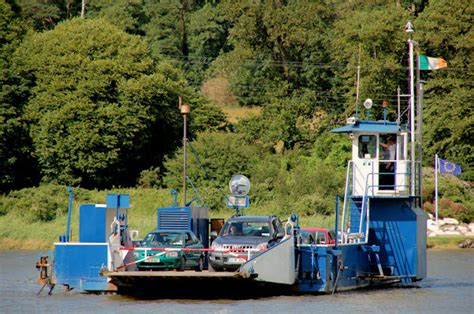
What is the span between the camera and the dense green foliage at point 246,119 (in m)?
68.0

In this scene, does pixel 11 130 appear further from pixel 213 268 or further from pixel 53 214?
pixel 213 268

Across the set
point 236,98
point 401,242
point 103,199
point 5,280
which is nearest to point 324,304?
point 401,242

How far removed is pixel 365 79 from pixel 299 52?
8714 millimetres

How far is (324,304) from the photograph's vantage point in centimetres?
3127

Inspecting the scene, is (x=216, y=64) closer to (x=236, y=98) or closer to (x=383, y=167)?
(x=236, y=98)

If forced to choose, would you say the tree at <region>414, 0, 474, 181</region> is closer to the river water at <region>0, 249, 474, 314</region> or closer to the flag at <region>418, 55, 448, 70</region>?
the flag at <region>418, 55, 448, 70</region>

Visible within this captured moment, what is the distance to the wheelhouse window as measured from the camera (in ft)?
122

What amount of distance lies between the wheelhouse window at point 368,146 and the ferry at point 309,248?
0.03 meters

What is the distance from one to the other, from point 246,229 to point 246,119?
45964 mm

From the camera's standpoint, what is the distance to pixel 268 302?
1235 inches

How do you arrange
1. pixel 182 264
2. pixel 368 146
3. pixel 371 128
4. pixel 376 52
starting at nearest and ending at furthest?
pixel 182 264, pixel 371 128, pixel 368 146, pixel 376 52

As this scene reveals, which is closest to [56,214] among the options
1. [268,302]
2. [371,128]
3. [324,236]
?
[324,236]

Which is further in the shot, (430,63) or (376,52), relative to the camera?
(376,52)

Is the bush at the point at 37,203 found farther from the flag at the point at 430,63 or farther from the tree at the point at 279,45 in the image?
the flag at the point at 430,63
